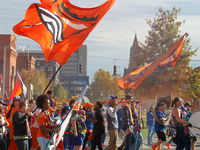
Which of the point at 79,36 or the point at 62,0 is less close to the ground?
the point at 62,0

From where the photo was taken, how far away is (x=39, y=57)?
15162cm

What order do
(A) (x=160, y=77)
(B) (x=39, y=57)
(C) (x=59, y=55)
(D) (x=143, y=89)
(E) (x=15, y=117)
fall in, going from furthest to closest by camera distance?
(B) (x=39, y=57), (D) (x=143, y=89), (A) (x=160, y=77), (C) (x=59, y=55), (E) (x=15, y=117)

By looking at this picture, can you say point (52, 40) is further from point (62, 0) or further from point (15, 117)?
point (15, 117)

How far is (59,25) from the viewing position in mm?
8664

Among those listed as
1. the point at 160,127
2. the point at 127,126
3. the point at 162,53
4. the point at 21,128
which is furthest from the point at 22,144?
the point at 162,53

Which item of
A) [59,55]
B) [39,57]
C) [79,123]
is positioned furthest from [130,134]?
[39,57]

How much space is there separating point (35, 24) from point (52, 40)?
59 centimetres

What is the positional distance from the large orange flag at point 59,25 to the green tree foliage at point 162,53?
1999 cm

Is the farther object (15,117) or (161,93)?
(161,93)

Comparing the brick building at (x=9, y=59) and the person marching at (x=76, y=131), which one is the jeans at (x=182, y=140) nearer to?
the person marching at (x=76, y=131)

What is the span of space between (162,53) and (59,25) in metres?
21.6

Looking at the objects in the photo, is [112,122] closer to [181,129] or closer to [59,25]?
[181,129]

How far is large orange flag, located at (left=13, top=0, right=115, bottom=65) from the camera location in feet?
26.6

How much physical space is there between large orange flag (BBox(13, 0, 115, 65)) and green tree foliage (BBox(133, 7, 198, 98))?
20.0 meters
